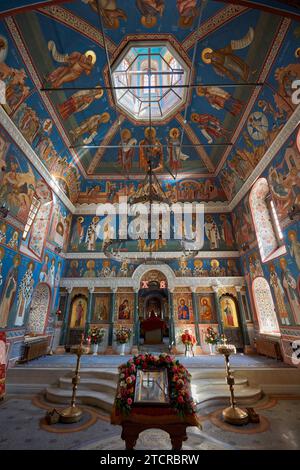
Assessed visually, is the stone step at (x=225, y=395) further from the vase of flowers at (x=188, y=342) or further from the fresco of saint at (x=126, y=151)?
the fresco of saint at (x=126, y=151)

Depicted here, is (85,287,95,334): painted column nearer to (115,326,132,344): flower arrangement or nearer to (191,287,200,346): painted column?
(115,326,132,344): flower arrangement

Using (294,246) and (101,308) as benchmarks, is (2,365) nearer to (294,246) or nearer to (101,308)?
(101,308)

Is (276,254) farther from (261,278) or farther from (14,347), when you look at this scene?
(14,347)

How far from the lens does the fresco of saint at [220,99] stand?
967 centimetres

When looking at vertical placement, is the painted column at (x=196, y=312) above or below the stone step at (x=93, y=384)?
above

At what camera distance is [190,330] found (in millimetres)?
11820

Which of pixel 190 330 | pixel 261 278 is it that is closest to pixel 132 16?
pixel 261 278

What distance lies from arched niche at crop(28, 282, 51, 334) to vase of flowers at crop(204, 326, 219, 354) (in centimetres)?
877

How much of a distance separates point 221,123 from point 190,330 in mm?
11734

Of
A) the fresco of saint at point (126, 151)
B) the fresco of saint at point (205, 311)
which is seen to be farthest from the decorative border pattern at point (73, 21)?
the fresco of saint at point (205, 311)

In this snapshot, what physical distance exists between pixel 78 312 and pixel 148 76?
1355cm

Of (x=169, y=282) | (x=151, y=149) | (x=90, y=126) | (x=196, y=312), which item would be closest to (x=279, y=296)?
(x=196, y=312)

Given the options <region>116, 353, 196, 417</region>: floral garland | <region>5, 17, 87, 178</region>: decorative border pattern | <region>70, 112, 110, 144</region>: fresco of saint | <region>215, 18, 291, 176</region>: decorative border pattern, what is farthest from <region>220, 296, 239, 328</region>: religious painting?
<region>5, 17, 87, 178</region>: decorative border pattern

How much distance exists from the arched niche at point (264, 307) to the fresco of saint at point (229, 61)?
9.65m
